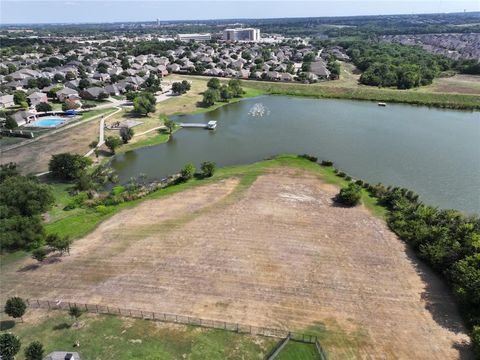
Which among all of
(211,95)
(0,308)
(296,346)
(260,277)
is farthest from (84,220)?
(211,95)

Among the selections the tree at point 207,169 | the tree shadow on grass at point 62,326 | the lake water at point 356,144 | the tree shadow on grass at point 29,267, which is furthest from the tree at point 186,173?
the tree shadow on grass at point 62,326

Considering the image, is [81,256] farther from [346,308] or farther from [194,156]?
[194,156]

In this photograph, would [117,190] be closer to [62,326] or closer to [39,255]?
[39,255]

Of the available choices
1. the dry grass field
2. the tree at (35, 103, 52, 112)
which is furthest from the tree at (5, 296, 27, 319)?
the tree at (35, 103, 52, 112)

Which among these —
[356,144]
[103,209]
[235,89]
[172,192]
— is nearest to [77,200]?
[103,209]

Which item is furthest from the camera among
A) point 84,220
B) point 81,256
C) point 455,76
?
point 455,76

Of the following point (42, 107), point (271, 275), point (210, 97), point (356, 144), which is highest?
point (210, 97)
